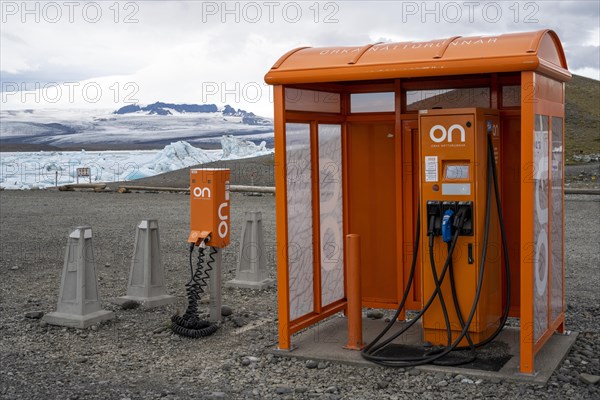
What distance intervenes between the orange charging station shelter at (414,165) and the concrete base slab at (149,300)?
2.12m

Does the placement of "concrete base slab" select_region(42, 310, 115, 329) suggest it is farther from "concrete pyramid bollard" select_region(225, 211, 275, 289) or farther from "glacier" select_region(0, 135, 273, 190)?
"glacier" select_region(0, 135, 273, 190)

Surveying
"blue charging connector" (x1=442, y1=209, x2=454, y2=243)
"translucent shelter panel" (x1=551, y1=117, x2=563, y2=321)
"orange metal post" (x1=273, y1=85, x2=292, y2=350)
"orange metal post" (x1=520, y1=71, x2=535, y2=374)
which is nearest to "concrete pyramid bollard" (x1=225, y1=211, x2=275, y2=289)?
"orange metal post" (x1=273, y1=85, x2=292, y2=350)

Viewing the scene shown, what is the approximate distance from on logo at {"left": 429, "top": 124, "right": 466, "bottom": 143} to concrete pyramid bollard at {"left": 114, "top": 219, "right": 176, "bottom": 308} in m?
3.80

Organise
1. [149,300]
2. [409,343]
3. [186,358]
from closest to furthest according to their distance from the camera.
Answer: [186,358] < [409,343] < [149,300]

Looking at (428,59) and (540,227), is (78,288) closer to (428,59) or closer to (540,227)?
(428,59)

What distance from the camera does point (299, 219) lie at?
736 centimetres

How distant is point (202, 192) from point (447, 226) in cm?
250

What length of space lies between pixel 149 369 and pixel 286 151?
218 cm

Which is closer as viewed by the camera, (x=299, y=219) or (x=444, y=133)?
(x=444, y=133)

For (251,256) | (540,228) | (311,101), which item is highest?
(311,101)

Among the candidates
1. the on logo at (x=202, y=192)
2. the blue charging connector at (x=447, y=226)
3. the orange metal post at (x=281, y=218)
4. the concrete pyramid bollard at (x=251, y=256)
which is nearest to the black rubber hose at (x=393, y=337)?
the blue charging connector at (x=447, y=226)

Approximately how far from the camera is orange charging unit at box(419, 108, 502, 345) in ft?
21.1

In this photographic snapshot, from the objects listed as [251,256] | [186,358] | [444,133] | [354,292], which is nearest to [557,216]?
[444,133]

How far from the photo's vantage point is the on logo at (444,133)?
6.42 meters
